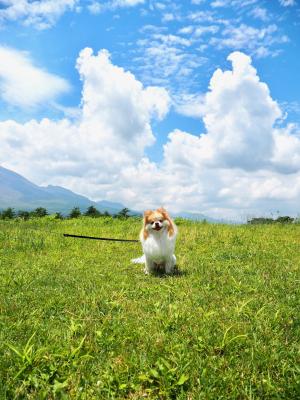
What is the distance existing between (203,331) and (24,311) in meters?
3.03

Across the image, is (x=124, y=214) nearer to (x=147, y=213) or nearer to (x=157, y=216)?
(x=147, y=213)

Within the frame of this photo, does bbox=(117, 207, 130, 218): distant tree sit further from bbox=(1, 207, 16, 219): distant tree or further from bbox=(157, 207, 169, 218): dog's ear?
bbox=(157, 207, 169, 218): dog's ear

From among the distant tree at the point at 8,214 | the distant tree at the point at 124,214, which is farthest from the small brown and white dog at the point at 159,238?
the distant tree at the point at 8,214

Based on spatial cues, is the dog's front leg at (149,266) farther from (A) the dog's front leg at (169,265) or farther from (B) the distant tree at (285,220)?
(B) the distant tree at (285,220)

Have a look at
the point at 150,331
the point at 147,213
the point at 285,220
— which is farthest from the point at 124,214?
the point at 150,331

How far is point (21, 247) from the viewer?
14.0 metres

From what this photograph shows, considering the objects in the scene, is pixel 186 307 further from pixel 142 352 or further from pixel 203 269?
pixel 203 269

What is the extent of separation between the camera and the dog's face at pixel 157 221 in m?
9.75

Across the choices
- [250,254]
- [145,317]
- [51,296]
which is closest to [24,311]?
[51,296]

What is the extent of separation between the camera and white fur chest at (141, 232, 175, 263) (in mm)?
10008

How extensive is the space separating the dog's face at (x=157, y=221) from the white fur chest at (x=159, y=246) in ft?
0.49

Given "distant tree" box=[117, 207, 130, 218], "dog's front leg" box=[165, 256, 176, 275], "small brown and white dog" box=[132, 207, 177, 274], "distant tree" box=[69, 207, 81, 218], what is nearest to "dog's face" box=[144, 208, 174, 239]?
"small brown and white dog" box=[132, 207, 177, 274]

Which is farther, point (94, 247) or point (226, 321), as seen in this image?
point (94, 247)

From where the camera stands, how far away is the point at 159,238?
10.1m
